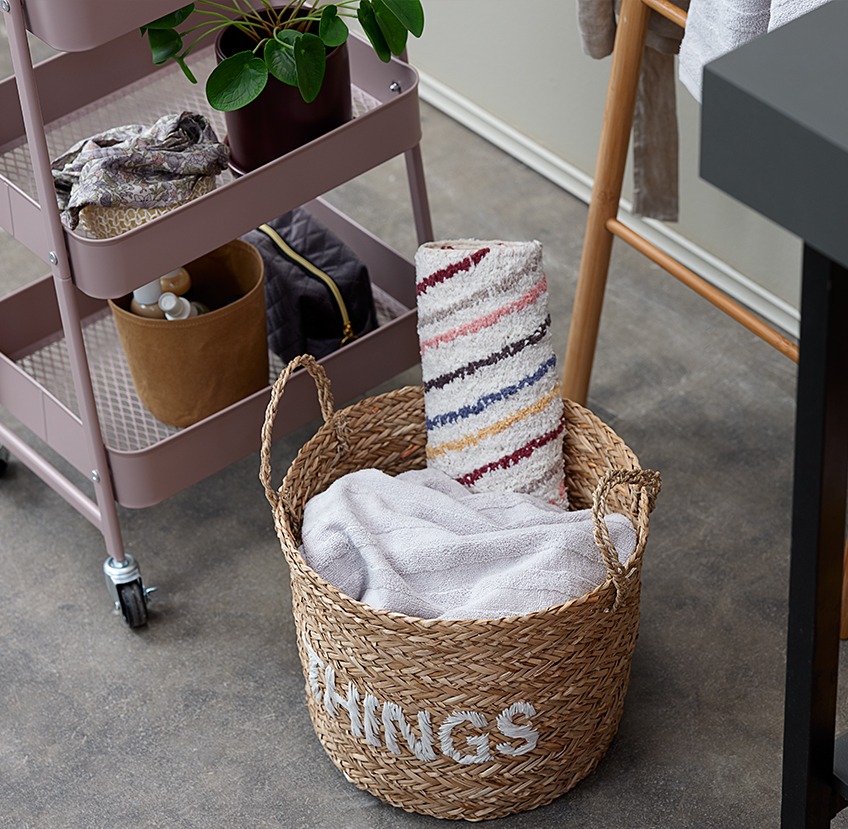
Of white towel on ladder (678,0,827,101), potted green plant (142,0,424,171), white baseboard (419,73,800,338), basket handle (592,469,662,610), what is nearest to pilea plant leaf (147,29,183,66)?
potted green plant (142,0,424,171)

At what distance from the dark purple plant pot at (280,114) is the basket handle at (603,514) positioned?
542 millimetres

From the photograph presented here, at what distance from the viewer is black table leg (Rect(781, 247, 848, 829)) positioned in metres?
0.73

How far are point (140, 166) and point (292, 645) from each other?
60cm

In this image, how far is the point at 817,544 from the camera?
824 mm

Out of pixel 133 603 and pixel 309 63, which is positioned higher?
pixel 309 63

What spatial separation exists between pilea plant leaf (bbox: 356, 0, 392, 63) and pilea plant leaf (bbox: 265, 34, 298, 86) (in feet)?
0.25

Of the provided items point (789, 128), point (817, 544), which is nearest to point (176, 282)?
point (817, 544)

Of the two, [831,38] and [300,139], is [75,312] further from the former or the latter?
[831,38]

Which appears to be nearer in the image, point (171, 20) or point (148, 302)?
point (171, 20)

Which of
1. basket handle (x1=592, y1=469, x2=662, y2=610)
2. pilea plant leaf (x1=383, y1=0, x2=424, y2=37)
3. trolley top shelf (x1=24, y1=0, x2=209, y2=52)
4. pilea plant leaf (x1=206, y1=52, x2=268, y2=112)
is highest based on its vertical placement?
trolley top shelf (x1=24, y1=0, x2=209, y2=52)

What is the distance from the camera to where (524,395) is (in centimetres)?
142

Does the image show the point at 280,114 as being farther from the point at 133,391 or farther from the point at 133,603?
the point at 133,603

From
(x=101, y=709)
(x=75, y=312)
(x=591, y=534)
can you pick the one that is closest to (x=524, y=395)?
(x=591, y=534)

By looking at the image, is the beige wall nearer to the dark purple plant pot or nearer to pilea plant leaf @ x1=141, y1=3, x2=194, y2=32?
the dark purple plant pot
